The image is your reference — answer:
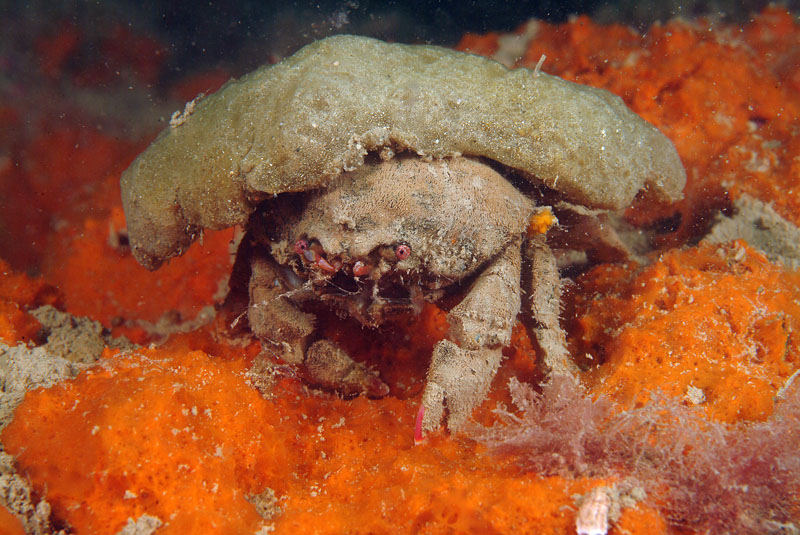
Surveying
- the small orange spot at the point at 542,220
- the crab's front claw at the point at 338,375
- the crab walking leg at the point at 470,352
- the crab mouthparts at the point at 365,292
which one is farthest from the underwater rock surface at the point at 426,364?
the small orange spot at the point at 542,220

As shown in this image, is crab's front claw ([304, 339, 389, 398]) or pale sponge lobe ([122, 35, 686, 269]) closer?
pale sponge lobe ([122, 35, 686, 269])

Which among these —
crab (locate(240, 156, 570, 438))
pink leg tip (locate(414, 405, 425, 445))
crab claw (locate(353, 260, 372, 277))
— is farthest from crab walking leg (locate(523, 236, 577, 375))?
crab claw (locate(353, 260, 372, 277))

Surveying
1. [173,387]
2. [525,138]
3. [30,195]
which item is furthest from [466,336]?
[30,195]

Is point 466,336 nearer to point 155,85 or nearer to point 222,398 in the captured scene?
point 222,398

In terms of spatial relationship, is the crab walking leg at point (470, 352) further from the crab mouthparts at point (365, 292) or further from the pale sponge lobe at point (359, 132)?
the pale sponge lobe at point (359, 132)

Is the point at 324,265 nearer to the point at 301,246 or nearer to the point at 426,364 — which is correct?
the point at 301,246

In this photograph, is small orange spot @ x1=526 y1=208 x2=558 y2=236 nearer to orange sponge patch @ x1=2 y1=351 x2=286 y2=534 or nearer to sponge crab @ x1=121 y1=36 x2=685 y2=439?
sponge crab @ x1=121 y1=36 x2=685 y2=439

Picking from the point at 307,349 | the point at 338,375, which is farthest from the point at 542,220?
the point at 307,349
